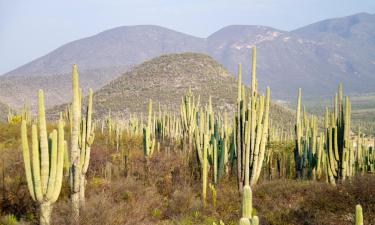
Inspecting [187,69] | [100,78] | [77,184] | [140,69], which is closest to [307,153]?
[77,184]

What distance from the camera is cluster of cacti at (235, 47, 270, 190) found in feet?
31.1

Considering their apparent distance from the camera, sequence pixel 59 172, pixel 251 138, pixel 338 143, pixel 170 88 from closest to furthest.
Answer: pixel 59 172
pixel 251 138
pixel 338 143
pixel 170 88

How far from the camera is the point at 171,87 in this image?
51469mm

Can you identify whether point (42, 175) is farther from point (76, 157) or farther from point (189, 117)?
point (189, 117)

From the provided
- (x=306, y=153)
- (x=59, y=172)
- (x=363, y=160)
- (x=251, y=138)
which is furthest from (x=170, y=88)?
(x=59, y=172)

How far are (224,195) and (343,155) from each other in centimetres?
343

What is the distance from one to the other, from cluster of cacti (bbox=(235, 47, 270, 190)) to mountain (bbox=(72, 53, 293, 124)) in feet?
102

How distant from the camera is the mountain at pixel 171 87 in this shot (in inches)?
1741

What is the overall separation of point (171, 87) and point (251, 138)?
42.3 m

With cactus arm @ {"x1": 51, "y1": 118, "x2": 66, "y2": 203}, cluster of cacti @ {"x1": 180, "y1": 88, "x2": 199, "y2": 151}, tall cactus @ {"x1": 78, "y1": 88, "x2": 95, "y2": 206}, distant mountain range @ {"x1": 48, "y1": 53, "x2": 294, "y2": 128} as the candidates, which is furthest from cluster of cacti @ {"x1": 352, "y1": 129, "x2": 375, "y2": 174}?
distant mountain range @ {"x1": 48, "y1": 53, "x2": 294, "y2": 128}

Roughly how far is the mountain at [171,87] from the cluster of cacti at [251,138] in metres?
31.0

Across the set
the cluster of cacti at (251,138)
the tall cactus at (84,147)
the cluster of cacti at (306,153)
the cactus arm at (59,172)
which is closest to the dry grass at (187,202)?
the tall cactus at (84,147)

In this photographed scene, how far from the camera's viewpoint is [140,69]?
198 feet

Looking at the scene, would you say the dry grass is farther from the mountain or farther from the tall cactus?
the mountain
